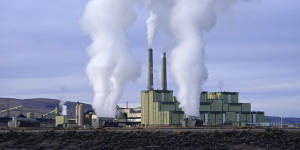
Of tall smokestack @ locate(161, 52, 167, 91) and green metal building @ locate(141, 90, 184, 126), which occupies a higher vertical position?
tall smokestack @ locate(161, 52, 167, 91)

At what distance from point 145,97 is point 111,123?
114ft

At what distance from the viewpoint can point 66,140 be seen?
56281mm

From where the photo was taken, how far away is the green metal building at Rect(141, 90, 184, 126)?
459 ft

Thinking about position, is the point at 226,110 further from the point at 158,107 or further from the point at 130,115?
the point at 130,115

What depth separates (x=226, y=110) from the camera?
502 feet

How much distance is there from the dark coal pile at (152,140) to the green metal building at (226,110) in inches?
3511

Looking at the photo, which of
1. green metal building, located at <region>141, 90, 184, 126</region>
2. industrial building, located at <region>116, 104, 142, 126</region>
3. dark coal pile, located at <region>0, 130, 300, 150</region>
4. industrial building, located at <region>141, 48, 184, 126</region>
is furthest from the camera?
industrial building, located at <region>116, 104, 142, 126</region>

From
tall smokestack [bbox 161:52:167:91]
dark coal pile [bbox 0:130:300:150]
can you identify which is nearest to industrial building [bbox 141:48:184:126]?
tall smokestack [bbox 161:52:167:91]

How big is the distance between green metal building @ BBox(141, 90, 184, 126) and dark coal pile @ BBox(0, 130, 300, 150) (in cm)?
7998

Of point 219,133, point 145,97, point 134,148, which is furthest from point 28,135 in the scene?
point 145,97

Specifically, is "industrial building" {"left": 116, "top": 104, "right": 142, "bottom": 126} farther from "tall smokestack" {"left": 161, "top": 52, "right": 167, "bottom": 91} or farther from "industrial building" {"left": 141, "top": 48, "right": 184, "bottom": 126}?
"tall smokestack" {"left": 161, "top": 52, "right": 167, "bottom": 91}

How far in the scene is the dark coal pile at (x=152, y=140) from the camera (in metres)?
52.8

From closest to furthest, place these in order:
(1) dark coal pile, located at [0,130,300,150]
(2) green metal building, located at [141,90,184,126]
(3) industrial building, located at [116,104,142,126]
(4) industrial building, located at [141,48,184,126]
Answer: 1. (1) dark coal pile, located at [0,130,300,150]
2. (2) green metal building, located at [141,90,184,126]
3. (4) industrial building, located at [141,48,184,126]
4. (3) industrial building, located at [116,104,142,126]

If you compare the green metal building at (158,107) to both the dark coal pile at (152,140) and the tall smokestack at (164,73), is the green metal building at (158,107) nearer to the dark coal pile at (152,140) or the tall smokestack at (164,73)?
the tall smokestack at (164,73)
